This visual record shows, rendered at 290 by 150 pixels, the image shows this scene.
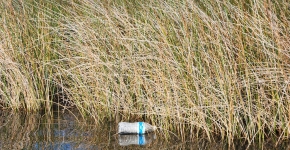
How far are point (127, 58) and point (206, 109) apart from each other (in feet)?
3.46

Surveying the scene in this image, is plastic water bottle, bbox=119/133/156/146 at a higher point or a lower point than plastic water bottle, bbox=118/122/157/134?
lower

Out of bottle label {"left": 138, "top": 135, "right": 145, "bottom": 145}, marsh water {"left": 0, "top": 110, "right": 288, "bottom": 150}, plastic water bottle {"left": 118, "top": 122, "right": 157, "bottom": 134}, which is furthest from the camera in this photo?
plastic water bottle {"left": 118, "top": 122, "right": 157, "bottom": 134}

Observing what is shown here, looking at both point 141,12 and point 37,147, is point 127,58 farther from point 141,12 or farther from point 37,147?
point 37,147

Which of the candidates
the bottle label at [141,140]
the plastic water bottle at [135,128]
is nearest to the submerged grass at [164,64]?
the plastic water bottle at [135,128]

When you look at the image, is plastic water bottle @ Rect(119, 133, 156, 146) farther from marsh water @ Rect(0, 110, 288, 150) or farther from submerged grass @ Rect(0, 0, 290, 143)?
submerged grass @ Rect(0, 0, 290, 143)

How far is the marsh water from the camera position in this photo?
218 inches

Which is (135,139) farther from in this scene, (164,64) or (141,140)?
(164,64)

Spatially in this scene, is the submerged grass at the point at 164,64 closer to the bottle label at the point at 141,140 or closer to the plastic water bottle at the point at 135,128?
the plastic water bottle at the point at 135,128

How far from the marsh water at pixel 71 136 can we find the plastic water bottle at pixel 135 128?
0.05 m

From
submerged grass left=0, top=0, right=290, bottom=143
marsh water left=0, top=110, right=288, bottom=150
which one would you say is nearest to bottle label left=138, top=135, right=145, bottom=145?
marsh water left=0, top=110, right=288, bottom=150

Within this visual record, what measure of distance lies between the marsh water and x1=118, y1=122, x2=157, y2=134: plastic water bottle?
0.05 metres

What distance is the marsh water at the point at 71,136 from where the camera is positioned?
18.2 ft

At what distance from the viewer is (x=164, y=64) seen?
5.88 meters

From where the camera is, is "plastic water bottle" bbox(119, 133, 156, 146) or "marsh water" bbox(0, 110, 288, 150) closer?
"marsh water" bbox(0, 110, 288, 150)
